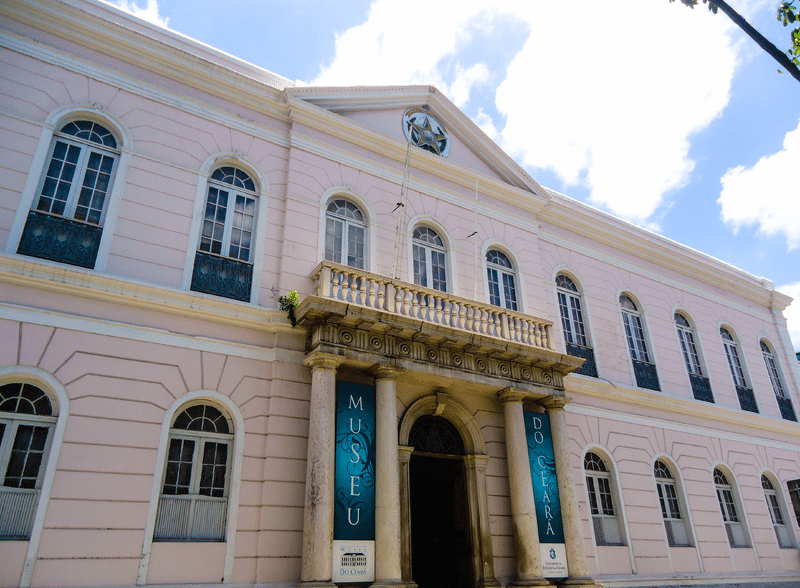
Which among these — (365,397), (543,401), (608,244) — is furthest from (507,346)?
(608,244)

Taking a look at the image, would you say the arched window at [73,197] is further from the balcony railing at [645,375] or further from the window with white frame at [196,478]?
the balcony railing at [645,375]

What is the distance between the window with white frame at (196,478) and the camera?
24.9 ft

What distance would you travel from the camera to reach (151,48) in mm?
9609

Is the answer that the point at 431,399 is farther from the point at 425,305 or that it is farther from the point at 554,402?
the point at 554,402

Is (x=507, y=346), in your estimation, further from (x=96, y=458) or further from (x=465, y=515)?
(x=96, y=458)

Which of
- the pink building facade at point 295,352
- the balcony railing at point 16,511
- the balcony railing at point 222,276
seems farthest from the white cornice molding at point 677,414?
the balcony railing at point 16,511

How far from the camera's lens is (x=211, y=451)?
8.16 meters

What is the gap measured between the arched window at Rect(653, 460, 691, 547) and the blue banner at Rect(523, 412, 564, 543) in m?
3.44

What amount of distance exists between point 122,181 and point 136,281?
5.39 ft

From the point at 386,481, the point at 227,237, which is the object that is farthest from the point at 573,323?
the point at 227,237

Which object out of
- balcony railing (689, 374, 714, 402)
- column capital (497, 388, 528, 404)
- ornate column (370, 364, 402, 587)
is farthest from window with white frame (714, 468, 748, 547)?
ornate column (370, 364, 402, 587)

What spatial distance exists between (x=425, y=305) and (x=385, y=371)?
1.40m

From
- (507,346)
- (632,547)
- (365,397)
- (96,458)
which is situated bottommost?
(632,547)

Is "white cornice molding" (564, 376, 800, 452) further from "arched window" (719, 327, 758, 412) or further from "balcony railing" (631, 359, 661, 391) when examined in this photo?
"arched window" (719, 327, 758, 412)
